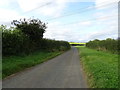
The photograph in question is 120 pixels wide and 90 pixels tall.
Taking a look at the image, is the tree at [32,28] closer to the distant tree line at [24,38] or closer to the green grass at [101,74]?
the distant tree line at [24,38]

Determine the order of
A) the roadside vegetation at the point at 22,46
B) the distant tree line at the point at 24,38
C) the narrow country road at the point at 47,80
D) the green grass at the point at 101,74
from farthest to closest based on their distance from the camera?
the distant tree line at the point at 24,38, the roadside vegetation at the point at 22,46, the narrow country road at the point at 47,80, the green grass at the point at 101,74

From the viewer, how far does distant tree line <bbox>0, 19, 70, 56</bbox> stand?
19.1 m

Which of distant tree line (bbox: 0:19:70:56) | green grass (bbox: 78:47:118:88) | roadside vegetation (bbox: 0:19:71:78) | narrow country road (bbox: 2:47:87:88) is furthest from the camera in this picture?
distant tree line (bbox: 0:19:70:56)

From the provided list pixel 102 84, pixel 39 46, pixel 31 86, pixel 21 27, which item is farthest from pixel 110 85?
pixel 39 46

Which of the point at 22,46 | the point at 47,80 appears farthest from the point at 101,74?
the point at 22,46

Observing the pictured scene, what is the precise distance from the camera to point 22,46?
76.9 feet

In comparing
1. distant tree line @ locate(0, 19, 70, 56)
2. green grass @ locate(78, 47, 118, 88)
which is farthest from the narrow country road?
distant tree line @ locate(0, 19, 70, 56)

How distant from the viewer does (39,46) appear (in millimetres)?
33219

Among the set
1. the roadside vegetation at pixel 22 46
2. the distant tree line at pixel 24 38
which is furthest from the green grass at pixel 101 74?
the distant tree line at pixel 24 38

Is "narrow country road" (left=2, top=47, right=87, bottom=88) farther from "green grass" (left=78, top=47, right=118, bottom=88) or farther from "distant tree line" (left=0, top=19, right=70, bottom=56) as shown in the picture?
"distant tree line" (left=0, top=19, right=70, bottom=56)

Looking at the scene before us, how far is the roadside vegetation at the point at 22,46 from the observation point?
14.4 meters

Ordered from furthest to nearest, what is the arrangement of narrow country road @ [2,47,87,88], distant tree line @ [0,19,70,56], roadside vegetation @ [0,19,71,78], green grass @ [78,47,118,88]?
1. distant tree line @ [0,19,70,56]
2. roadside vegetation @ [0,19,71,78]
3. narrow country road @ [2,47,87,88]
4. green grass @ [78,47,118,88]

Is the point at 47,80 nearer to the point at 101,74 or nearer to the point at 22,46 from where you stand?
the point at 101,74

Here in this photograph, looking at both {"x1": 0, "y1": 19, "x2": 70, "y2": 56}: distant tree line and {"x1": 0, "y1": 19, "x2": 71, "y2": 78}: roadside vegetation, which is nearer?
{"x1": 0, "y1": 19, "x2": 71, "y2": 78}: roadside vegetation
